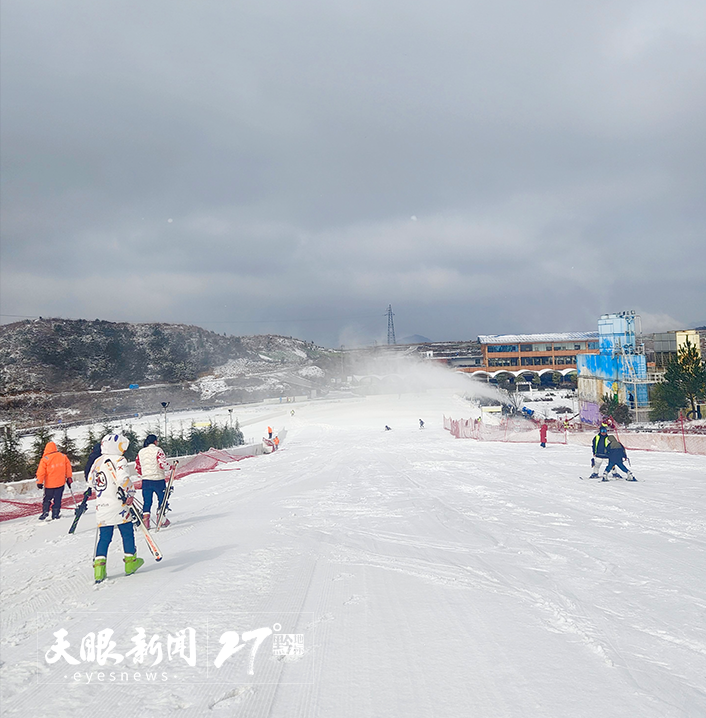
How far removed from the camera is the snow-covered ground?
3.46m

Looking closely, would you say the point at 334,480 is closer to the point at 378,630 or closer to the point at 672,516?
the point at 672,516

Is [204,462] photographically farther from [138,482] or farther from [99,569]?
[99,569]

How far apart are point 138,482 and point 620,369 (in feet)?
147

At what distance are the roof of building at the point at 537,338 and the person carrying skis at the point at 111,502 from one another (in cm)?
9670

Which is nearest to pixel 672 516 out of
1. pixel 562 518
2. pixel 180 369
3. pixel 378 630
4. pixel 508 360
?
pixel 562 518

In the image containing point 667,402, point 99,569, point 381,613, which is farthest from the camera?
point 667,402

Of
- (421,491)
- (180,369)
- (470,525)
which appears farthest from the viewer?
(180,369)

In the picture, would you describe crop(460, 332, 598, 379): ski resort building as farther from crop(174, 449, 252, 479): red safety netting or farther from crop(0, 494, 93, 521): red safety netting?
crop(0, 494, 93, 521): red safety netting

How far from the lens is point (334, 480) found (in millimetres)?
15250

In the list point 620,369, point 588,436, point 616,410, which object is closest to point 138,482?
point 588,436

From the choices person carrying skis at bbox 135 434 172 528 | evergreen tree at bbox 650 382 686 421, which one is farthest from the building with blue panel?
person carrying skis at bbox 135 434 172 528

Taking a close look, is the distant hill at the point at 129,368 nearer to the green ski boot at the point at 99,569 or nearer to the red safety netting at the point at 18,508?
the red safety netting at the point at 18,508

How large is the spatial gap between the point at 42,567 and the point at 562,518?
26.7ft

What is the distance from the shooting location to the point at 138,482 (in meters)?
16.1
